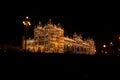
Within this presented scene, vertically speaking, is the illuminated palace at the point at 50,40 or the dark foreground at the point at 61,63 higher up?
the illuminated palace at the point at 50,40

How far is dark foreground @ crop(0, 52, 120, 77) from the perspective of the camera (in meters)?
12.9

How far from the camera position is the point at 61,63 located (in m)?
14.4

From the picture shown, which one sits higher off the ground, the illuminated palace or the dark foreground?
the illuminated palace

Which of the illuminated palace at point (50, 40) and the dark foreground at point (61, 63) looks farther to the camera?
the illuminated palace at point (50, 40)

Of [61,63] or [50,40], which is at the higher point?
[50,40]

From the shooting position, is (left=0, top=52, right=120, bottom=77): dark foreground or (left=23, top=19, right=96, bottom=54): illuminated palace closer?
(left=0, top=52, right=120, bottom=77): dark foreground

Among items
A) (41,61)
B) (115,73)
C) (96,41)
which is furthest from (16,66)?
(96,41)

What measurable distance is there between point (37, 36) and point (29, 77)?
179ft

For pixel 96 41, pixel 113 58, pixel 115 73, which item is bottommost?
pixel 115 73

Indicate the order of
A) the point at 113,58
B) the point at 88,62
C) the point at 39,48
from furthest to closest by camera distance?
1. the point at 39,48
2. the point at 113,58
3. the point at 88,62

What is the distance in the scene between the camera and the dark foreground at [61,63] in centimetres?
1286

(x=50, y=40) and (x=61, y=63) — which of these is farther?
(x=50, y=40)

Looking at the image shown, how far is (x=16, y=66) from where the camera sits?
12.8 metres

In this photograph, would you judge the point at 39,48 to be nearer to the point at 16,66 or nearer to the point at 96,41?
the point at 96,41
